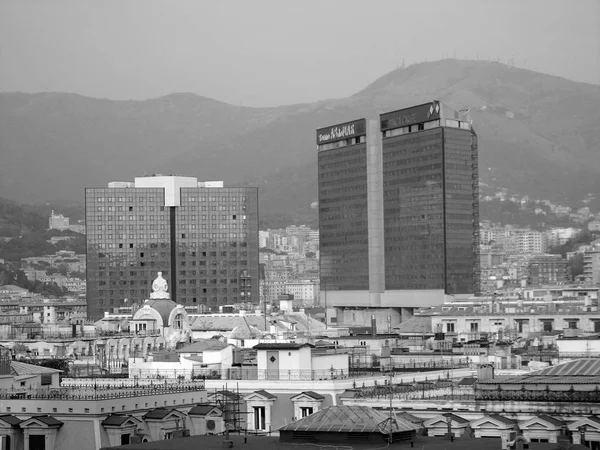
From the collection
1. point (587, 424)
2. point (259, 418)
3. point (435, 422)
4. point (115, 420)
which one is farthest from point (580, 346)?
point (587, 424)

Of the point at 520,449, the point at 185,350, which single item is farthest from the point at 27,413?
the point at 185,350

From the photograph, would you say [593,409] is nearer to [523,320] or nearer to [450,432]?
[450,432]

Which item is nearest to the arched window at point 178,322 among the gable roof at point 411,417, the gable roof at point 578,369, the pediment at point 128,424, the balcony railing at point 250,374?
the balcony railing at point 250,374

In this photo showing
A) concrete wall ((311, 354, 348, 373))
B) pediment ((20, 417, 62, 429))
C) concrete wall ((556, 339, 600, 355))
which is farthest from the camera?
concrete wall ((556, 339, 600, 355))

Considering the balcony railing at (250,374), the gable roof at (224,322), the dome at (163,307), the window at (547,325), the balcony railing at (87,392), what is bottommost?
the balcony railing at (87,392)

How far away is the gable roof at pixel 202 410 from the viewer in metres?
58.4

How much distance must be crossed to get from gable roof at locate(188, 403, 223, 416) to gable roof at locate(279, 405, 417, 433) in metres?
13.7

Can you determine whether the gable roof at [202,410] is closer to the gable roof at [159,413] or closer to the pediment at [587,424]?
the gable roof at [159,413]

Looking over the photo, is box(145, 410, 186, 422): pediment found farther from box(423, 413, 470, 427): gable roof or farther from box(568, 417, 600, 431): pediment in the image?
box(568, 417, 600, 431): pediment

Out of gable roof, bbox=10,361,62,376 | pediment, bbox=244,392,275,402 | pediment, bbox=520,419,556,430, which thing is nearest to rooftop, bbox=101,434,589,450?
pediment, bbox=520,419,556,430

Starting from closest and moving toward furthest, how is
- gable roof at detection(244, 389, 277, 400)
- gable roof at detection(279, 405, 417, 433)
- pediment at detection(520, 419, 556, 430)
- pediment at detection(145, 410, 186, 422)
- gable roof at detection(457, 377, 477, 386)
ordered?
gable roof at detection(279, 405, 417, 433) → pediment at detection(520, 419, 556, 430) → pediment at detection(145, 410, 186, 422) → gable roof at detection(244, 389, 277, 400) → gable roof at detection(457, 377, 477, 386)

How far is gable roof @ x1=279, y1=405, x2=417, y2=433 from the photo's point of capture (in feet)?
142

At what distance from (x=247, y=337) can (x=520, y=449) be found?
106 metres

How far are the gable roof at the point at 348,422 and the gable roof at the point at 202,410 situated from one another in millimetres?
13700
